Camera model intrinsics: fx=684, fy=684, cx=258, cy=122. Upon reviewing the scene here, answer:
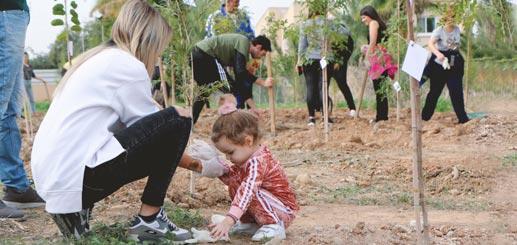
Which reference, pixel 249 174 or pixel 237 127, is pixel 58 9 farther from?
pixel 249 174

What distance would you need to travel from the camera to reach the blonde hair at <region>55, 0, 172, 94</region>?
10.6ft

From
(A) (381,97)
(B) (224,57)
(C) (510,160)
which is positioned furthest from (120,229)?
(A) (381,97)

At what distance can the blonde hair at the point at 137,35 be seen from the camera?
127 inches

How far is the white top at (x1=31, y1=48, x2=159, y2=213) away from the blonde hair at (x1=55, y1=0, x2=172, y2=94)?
8 centimetres

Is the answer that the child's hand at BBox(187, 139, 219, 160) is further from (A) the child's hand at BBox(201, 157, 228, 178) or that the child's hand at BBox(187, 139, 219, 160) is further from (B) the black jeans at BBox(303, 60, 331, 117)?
(B) the black jeans at BBox(303, 60, 331, 117)

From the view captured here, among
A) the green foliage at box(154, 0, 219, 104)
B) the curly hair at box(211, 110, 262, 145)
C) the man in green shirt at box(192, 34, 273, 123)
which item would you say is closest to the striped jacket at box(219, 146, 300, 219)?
the curly hair at box(211, 110, 262, 145)

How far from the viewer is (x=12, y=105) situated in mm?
4258

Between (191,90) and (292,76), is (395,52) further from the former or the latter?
(292,76)

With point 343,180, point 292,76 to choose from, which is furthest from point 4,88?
point 292,76

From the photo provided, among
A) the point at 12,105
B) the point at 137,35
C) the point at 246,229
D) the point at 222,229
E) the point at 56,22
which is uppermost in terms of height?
the point at 56,22

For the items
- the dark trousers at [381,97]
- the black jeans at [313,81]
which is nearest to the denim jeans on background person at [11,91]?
the black jeans at [313,81]

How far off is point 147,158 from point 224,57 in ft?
16.1

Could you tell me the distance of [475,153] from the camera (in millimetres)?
7094

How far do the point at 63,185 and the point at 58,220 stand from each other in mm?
263
